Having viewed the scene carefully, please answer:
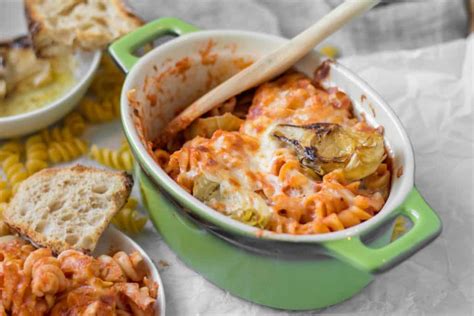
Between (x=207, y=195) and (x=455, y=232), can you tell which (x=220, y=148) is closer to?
(x=207, y=195)

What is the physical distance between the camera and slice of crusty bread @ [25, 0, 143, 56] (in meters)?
3.04

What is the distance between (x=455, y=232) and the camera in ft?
8.74

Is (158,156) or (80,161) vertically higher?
(158,156)

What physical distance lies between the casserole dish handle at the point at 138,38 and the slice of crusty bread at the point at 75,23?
270mm

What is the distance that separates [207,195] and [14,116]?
3.16 feet

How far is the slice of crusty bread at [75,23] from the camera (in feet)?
9.97

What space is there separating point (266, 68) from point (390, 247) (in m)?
0.87

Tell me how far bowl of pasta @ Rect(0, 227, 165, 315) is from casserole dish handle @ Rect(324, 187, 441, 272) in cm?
61

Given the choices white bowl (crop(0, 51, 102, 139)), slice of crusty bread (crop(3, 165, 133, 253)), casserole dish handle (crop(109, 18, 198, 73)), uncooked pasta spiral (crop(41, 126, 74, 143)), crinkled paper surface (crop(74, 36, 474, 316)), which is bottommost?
crinkled paper surface (crop(74, 36, 474, 316))

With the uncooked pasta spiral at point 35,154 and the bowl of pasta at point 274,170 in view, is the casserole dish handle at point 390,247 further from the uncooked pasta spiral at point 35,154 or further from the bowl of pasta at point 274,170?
the uncooked pasta spiral at point 35,154

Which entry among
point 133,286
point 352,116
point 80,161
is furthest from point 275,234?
point 80,161

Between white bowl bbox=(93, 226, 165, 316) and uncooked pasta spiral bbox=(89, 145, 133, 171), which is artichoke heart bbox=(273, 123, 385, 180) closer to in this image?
white bowl bbox=(93, 226, 165, 316)

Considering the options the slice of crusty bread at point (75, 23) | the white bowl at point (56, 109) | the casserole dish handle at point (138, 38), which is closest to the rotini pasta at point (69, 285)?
the white bowl at point (56, 109)

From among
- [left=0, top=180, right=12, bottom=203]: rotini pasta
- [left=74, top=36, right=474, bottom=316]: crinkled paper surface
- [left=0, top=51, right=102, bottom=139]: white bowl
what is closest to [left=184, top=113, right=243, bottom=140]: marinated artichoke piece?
[left=74, top=36, right=474, bottom=316]: crinkled paper surface
